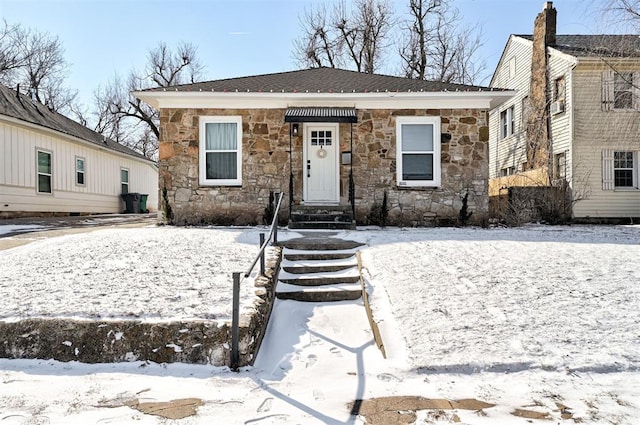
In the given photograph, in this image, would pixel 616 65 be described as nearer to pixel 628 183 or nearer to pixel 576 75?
pixel 576 75

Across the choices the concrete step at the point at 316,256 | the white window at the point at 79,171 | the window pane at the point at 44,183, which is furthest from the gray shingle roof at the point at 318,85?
the white window at the point at 79,171

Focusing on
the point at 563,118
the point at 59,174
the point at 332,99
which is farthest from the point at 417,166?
the point at 59,174

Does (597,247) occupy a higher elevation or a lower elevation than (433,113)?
lower

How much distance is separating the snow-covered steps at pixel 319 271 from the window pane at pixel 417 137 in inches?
167

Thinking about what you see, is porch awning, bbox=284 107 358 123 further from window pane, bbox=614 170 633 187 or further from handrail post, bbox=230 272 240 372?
window pane, bbox=614 170 633 187

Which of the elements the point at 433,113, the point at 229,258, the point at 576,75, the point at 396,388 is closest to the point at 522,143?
the point at 576,75

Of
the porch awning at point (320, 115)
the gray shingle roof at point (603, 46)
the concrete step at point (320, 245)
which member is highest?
the gray shingle roof at point (603, 46)

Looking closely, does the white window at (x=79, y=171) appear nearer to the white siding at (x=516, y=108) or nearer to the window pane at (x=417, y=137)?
the window pane at (x=417, y=137)

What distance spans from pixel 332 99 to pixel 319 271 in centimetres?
569

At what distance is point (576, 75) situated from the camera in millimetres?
14242

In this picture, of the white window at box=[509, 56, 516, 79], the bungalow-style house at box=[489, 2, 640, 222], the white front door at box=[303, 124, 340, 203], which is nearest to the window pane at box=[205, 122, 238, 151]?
the white front door at box=[303, 124, 340, 203]

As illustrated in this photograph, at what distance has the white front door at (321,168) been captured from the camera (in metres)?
10.4

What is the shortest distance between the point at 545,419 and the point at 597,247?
5.03 metres

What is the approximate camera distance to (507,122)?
18891 mm
